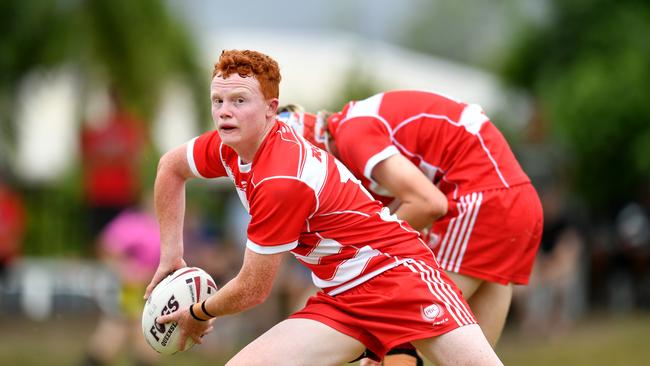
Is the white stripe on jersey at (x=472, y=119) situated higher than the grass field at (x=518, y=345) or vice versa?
the white stripe on jersey at (x=472, y=119)

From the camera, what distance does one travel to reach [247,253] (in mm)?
4680

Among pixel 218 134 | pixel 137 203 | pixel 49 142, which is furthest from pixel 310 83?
pixel 218 134

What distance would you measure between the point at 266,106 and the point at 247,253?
2.07 feet

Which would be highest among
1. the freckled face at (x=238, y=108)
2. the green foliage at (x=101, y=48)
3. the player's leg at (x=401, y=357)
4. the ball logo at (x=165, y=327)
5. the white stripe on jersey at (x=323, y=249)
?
the freckled face at (x=238, y=108)

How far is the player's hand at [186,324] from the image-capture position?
5000mm

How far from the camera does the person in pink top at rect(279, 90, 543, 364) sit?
557cm

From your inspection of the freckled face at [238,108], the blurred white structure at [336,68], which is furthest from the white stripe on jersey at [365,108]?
the blurred white structure at [336,68]

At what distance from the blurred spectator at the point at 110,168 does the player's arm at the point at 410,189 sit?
7645mm

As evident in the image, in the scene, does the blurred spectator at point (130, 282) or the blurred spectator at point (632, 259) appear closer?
the blurred spectator at point (130, 282)

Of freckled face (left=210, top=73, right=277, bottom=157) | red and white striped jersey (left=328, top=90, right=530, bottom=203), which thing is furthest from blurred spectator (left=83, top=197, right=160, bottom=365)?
freckled face (left=210, top=73, right=277, bottom=157)

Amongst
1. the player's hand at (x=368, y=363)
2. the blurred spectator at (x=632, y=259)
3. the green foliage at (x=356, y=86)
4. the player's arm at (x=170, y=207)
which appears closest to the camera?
the player's arm at (x=170, y=207)

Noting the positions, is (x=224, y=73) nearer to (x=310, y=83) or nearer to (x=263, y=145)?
(x=263, y=145)

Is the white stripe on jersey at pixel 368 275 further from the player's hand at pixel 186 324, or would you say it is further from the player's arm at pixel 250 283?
the player's hand at pixel 186 324

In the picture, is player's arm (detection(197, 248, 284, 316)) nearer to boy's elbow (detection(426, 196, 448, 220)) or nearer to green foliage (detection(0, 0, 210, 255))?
boy's elbow (detection(426, 196, 448, 220))
